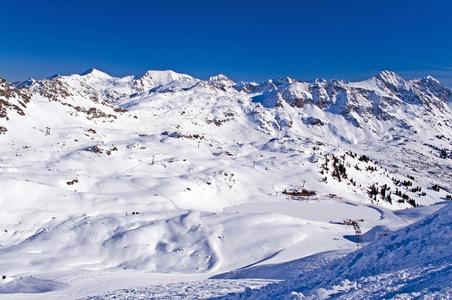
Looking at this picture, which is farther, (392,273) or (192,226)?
(192,226)

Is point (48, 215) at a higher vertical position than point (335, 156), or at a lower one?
lower

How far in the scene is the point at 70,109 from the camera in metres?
121

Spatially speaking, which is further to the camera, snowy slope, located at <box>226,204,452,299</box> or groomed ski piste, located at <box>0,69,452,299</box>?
groomed ski piste, located at <box>0,69,452,299</box>

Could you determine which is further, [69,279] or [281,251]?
[281,251]

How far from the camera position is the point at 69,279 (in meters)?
18.6

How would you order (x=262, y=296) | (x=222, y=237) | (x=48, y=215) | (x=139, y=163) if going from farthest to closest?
(x=139, y=163) < (x=48, y=215) < (x=222, y=237) < (x=262, y=296)

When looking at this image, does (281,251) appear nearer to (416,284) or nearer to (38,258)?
Answer: (416,284)

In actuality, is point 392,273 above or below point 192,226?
above

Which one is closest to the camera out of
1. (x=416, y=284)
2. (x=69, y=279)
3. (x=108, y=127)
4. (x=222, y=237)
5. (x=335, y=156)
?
(x=416, y=284)

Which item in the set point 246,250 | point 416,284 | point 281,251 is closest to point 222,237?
point 246,250

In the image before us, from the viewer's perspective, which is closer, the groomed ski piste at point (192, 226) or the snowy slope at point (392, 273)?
the snowy slope at point (392, 273)

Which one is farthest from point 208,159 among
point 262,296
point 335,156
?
point 262,296

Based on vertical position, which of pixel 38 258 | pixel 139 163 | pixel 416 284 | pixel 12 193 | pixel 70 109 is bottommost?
pixel 38 258

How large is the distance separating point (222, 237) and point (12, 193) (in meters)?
29.4
